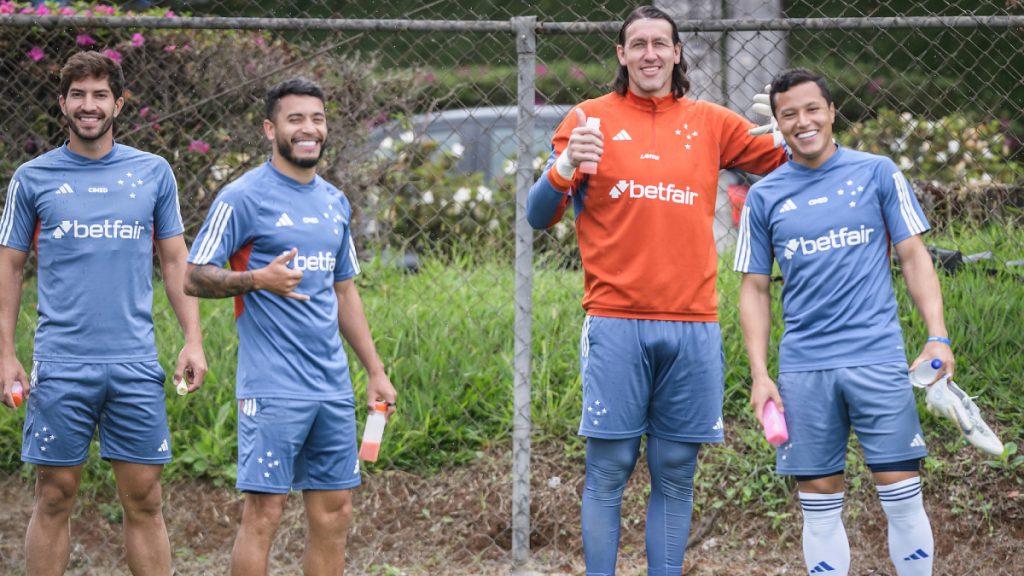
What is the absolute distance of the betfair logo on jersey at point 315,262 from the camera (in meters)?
3.66

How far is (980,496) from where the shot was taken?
4.81m

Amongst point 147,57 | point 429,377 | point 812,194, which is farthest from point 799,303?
point 147,57

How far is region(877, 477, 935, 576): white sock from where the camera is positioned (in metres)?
3.48

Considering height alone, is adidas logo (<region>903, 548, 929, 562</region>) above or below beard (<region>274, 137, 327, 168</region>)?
below

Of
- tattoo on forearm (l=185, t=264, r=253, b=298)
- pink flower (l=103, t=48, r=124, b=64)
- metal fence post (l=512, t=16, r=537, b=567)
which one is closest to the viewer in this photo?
tattoo on forearm (l=185, t=264, r=253, b=298)

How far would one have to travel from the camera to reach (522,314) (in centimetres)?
Answer: 463

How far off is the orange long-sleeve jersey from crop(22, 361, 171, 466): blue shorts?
1.51 m

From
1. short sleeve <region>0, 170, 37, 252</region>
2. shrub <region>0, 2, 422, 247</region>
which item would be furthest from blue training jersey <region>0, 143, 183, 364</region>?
shrub <region>0, 2, 422, 247</region>

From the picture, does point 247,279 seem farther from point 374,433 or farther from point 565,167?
point 565,167

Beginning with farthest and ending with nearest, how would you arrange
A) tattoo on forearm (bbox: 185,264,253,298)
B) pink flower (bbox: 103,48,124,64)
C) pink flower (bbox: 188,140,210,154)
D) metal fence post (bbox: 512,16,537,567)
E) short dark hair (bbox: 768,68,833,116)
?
pink flower (bbox: 103,48,124,64) → pink flower (bbox: 188,140,210,154) → metal fence post (bbox: 512,16,537,567) → short dark hair (bbox: 768,68,833,116) → tattoo on forearm (bbox: 185,264,253,298)

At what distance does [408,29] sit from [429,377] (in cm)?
176

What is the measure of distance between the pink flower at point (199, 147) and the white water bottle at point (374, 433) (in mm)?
2477

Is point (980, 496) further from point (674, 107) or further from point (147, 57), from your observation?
point (147, 57)

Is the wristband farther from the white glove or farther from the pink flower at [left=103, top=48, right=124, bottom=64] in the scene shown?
the pink flower at [left=103, top=48, right=124, bottom=64]
